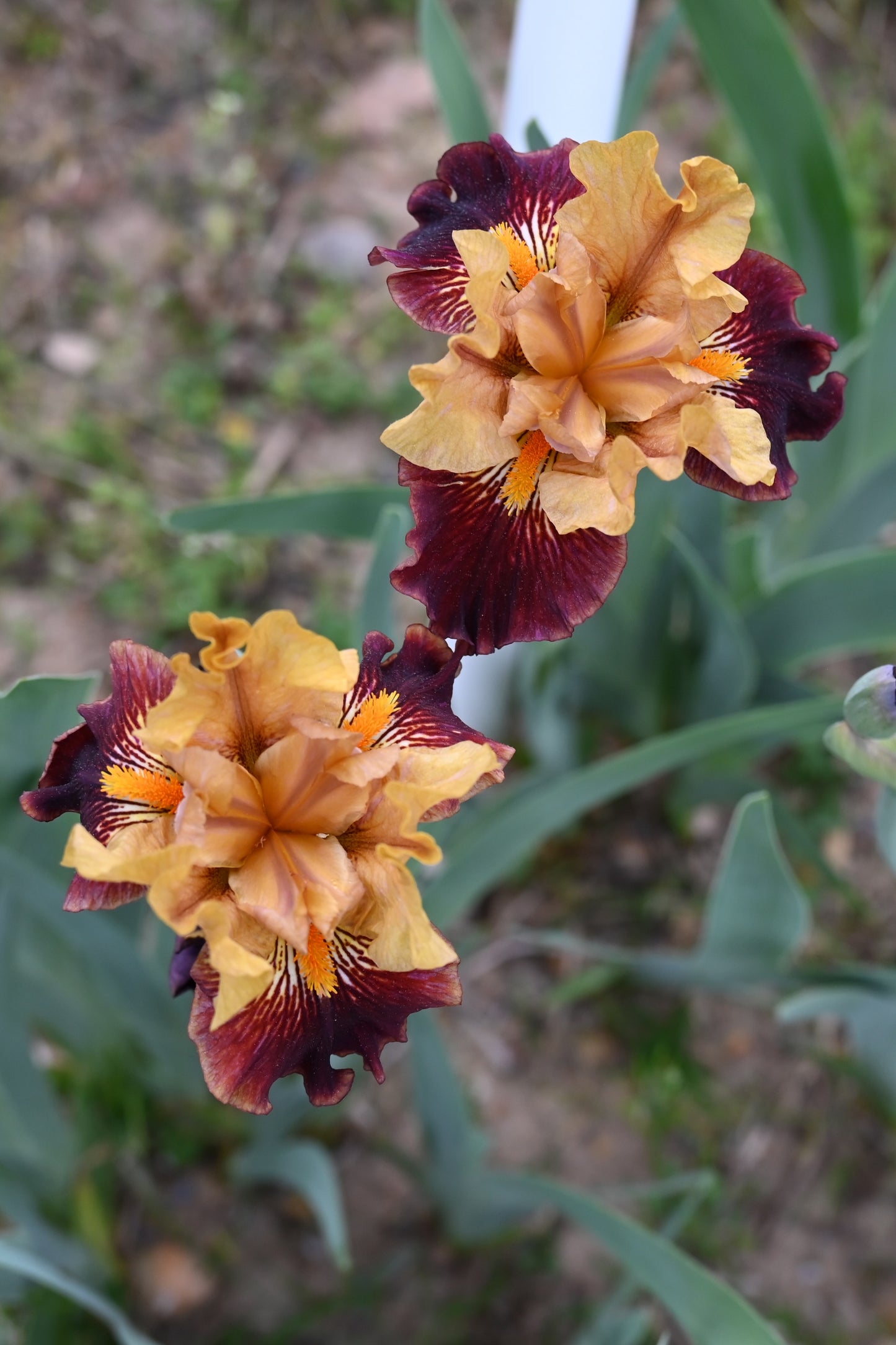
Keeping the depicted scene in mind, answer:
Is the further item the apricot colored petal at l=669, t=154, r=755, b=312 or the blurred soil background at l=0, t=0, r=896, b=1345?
the blurred soil background at l=0, t=0, r=896, b=1345

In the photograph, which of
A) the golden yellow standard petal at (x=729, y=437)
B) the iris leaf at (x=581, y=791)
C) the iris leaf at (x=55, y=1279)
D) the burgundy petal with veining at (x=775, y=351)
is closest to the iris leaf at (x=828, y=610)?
the iris leaf at (x=581, y=791)

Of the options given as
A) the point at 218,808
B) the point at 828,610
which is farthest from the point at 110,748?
the point at 828,610

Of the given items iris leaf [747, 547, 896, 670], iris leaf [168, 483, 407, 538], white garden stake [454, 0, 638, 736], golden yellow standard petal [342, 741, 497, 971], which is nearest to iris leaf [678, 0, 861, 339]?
white garden stake [454, 0, 638, 736]

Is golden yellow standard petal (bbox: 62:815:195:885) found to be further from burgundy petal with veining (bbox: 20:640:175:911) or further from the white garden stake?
the white garden stake

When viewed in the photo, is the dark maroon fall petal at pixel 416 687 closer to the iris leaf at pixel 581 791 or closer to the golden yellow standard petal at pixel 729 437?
the golden yellow standard petal at pixel 729 437

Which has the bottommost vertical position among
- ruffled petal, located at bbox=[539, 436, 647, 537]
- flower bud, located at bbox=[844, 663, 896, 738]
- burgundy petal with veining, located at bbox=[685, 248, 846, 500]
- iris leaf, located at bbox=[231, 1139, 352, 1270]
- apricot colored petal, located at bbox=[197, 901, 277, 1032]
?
iris leaf, located at bbox=[231, 1139, 352, 1270]

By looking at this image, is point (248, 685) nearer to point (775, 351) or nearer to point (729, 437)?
point (729, 437)
